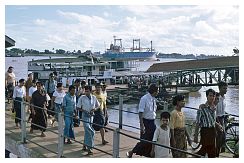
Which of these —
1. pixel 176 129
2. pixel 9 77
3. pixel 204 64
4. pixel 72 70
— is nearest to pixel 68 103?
pixel 176 129

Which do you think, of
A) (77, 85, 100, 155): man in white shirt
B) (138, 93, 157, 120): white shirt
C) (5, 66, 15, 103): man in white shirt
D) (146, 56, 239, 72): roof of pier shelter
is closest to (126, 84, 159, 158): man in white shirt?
(138, 93, 157, 120): white shirt

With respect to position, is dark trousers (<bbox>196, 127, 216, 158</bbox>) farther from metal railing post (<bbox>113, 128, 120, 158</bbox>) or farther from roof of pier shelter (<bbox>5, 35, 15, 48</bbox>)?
roof of pier shelter (<bbox>5, 35, 15, 48</bbox>)

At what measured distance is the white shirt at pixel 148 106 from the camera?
252 inches

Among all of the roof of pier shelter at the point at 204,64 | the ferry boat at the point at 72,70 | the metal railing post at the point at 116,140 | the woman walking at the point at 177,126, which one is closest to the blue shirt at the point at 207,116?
the woman walking at the point at 177,126

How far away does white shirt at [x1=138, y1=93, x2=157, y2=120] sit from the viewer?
639cm

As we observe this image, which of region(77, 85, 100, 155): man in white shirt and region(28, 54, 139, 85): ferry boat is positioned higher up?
region(28, 54, 139, 85): ferry boat

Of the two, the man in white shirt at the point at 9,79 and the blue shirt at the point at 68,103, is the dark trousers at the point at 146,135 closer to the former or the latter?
the blue shirt at the point at 68,103

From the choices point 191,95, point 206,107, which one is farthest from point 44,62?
point 206,107

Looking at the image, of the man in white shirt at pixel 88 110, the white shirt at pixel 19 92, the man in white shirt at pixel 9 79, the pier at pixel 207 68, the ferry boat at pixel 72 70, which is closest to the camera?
the man in white shirt at pixel 88 110

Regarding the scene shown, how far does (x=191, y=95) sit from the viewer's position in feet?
140

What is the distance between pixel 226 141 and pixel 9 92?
27.5 feet

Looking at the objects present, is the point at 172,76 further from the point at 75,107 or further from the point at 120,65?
the point at 75,107

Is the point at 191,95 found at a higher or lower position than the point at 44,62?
lower

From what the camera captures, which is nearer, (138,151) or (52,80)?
(138,151)
